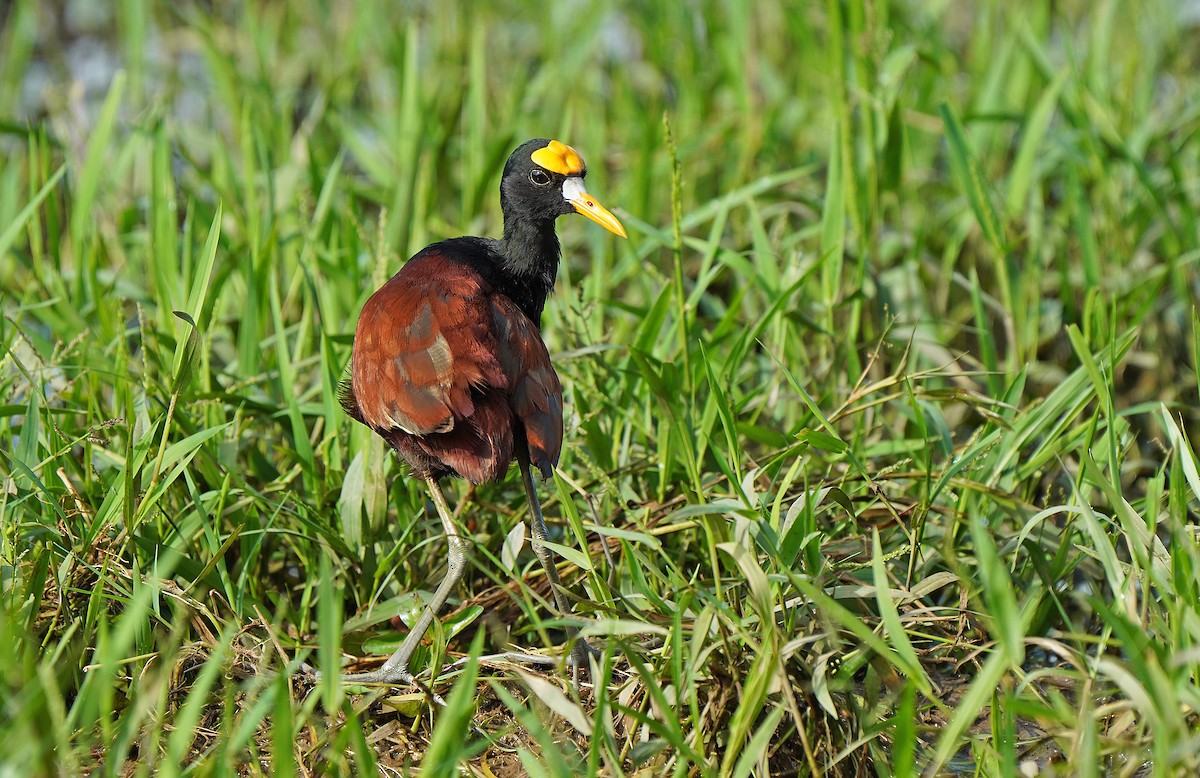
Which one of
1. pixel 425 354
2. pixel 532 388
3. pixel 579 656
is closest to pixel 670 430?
pixel 532 388

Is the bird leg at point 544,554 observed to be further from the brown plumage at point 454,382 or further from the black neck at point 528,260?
the black neck at point 528,260

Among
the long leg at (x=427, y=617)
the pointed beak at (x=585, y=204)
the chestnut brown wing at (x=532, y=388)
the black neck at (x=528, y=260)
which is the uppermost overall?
the pointed beak at (x=585, y=204)

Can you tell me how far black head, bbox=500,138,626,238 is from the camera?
2889 millimetres

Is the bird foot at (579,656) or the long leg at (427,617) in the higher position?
the long leg at (427,617)

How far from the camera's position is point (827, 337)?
346 centimetres

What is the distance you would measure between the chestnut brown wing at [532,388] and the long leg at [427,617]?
0.27 metres

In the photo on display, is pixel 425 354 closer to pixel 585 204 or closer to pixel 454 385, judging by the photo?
pixel 454 385

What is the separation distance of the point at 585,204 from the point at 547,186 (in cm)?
11

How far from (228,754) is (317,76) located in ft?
14.5

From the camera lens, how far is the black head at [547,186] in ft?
9.48

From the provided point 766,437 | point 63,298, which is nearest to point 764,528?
point 766,437

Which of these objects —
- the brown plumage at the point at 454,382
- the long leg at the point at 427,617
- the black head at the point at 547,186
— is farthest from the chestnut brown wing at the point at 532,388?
the black head at the point at 547,186

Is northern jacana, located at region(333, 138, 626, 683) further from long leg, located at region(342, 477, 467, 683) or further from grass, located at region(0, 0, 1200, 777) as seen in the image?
grass, located at region(0, 0, 1200, 777)

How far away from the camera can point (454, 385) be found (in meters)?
2.43
